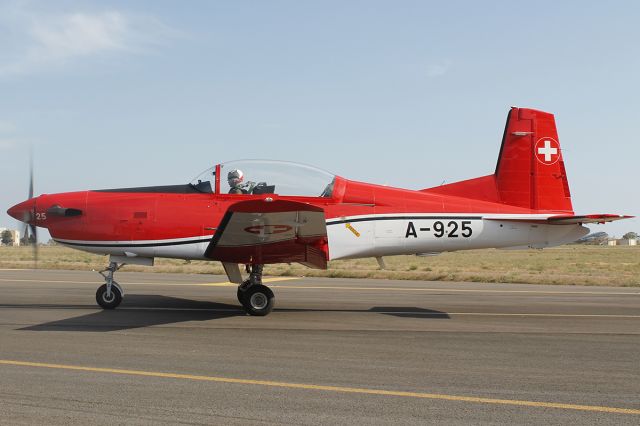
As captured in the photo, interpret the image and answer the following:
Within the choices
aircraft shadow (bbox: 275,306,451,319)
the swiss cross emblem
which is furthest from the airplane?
aircraft shadow (bbox: 275,306,451,319)

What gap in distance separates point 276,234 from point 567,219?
555 centimetres

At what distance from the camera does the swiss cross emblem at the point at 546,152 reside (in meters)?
12.6

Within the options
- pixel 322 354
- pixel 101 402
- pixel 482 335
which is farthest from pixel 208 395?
pixel 482 335

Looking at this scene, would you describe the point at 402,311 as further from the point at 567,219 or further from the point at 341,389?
the point at 341,389

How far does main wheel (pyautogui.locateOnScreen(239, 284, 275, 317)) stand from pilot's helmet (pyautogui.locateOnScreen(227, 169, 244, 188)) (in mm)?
1886

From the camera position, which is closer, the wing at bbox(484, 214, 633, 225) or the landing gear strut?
the wing at bbox(484, 214, 633, 225)

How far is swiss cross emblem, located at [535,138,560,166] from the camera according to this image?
41.3 ft

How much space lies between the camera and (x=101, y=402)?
16.3 ft

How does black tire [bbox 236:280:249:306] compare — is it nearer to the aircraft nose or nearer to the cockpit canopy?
the cockpit canopy

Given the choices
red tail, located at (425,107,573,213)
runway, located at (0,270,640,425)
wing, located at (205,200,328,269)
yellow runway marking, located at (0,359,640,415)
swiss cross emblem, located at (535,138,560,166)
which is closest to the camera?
runway, located at (0,270,640,425)

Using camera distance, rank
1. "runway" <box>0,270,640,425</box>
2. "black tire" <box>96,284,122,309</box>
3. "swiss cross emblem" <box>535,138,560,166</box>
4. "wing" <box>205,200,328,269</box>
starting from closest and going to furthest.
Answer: "runway" <box>0,270,640,425</box>
"wing" <box>205,200,328,269</box>
"black tire" <box>96,284,122,309</box>
"swiss cross emblem" <box>535,138,560,166</box>

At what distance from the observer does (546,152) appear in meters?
12.6

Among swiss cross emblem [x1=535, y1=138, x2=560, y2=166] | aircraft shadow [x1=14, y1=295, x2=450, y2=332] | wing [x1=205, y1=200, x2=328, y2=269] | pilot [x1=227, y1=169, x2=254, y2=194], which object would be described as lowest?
aircraft shadow [x1=14, y1=295, x2=450, y2=332]

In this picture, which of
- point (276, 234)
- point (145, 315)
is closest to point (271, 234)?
point (276, 234)
